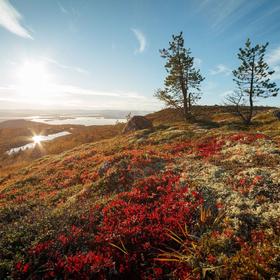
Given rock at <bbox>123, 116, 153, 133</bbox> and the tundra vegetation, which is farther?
rock at <bbox>123, 116, 153, 133</bbox>

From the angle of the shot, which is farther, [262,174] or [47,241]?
[262,174]

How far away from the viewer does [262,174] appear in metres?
12.5

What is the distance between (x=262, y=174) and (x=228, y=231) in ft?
19.0

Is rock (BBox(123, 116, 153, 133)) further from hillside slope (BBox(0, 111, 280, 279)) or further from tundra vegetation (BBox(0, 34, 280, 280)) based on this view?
hillside slope (BBox(0, 111, 280, 279))

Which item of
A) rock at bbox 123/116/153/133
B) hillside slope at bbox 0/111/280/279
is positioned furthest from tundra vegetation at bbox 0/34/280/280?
rock at bbox 123/116/153/133

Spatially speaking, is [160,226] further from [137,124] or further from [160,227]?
[137,124]

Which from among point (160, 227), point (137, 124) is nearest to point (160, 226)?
point (160, 227)

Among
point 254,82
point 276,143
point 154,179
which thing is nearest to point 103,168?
point 154,179

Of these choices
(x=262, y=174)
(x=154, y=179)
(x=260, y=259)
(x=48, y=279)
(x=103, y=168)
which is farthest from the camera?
(x=103, y=168)

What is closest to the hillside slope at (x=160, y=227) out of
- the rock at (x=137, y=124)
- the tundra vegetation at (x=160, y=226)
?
the tundra vegetation at (x=160, y=226)

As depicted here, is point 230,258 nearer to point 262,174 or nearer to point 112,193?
point 262,174

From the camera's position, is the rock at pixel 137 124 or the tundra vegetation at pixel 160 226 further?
the rock at pixel 137 124

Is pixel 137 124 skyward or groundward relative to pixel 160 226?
skyward

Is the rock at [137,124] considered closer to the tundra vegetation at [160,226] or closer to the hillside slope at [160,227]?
the tundra vegetation at [160,226]
